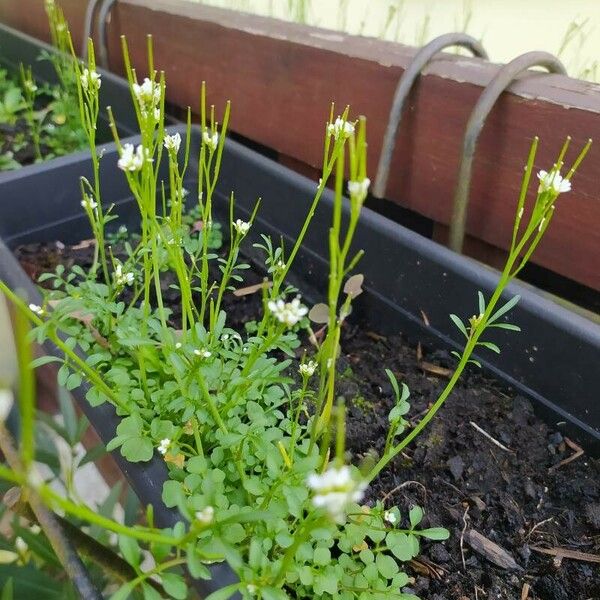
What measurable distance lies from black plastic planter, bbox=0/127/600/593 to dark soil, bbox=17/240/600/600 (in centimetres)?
4

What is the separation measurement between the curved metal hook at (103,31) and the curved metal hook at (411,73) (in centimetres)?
82

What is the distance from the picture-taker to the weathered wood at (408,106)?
0.75m

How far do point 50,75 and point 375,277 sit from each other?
1210 mm

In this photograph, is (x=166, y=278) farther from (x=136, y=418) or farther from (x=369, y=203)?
(x=136, y=418)

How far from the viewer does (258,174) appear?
3.38 ft

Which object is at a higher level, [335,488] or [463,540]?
[335,488]

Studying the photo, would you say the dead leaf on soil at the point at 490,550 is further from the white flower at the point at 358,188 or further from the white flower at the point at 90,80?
the white flower at the point at 90,80

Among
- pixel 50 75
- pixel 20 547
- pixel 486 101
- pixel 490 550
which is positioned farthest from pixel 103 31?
pixel 490 550

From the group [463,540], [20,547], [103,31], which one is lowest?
[20,547]

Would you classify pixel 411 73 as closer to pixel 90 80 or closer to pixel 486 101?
pixel 486 101

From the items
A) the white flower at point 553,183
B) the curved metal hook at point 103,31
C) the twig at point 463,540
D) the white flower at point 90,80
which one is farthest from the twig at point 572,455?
the curved metal hook at point 103,31

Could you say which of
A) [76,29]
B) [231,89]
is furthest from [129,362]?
[76,29]

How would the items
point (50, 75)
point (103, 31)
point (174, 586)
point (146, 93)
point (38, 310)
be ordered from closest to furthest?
point (174, 586), point (146, 93), point (38, 310), point (103, 31), point (50, 75)

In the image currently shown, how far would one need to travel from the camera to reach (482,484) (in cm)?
71
